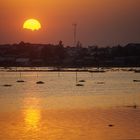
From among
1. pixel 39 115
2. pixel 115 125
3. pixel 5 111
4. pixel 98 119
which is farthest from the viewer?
pixel 5 111

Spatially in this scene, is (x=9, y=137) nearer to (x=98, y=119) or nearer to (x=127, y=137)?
(x=127, y=137)

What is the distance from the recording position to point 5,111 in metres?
45.7

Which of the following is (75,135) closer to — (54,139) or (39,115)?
(54,139)

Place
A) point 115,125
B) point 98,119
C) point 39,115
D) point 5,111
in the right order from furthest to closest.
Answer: point 5,111 < point 39,115 < point 98,119 < point 115,125

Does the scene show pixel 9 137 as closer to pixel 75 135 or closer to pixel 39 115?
pixel 75 135

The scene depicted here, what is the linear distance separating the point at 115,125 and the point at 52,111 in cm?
1223

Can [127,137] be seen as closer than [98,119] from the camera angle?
Yes

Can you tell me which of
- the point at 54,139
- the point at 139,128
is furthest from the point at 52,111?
the point at 54,139

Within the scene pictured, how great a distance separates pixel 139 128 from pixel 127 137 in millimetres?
3673

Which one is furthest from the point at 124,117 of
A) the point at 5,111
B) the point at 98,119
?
the point at 5,111

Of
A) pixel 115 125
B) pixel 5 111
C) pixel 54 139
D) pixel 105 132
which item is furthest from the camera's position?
pixel 5 111

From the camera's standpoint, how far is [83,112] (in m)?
44.2

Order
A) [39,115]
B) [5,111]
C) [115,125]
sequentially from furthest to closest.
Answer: [5,111] < [39,115] < [115,125]

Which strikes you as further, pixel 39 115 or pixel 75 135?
pixel 39 115
